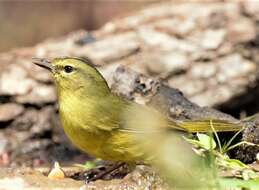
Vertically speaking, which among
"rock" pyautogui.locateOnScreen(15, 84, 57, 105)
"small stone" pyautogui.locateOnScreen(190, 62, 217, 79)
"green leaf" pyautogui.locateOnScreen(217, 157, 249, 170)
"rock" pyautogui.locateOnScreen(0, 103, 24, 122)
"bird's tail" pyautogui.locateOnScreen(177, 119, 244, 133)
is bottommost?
"green leaf" pyautogui.locateOnScreen(217, 157, 249, 170)

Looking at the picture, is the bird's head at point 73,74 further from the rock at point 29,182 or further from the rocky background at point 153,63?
the rocky background at point 153,63

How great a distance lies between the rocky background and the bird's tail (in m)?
1.91

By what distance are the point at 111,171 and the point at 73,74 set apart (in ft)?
2.60

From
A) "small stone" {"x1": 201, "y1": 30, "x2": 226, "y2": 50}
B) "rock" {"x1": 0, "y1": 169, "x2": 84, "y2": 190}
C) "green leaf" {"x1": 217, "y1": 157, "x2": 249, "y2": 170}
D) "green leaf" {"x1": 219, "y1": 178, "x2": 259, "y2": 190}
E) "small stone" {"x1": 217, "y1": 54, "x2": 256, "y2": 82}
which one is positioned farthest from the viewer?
"small stone" {"x1": 201, "y1": 30, "x2": 226, "y2": 50}

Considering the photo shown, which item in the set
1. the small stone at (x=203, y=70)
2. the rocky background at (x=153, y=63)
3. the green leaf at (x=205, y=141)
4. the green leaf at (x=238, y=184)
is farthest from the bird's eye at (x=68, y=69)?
the small stone at (x=203, y=70)

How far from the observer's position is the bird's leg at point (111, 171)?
5459 mm

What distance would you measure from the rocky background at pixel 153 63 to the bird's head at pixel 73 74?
5.66 feet

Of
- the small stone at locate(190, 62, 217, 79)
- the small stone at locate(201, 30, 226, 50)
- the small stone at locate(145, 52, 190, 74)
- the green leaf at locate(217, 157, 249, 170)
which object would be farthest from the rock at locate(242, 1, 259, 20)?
the green leaf at locate(217, 157, 249, 170)

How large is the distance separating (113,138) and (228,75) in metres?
3.33

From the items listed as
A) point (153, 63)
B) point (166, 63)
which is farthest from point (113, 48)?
point (166, 63)

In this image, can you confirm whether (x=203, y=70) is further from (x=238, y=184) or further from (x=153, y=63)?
(x=238, y=184)

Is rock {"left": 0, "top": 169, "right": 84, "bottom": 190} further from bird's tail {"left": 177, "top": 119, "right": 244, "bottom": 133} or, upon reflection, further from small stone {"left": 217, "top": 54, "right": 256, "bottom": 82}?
small stone {"left": 217, "top": 54, "right": 256, "bottom": 82}

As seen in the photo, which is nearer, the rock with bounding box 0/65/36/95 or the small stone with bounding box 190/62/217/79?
the rock with bounding box 0/65/36/95

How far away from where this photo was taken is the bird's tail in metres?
5.54
